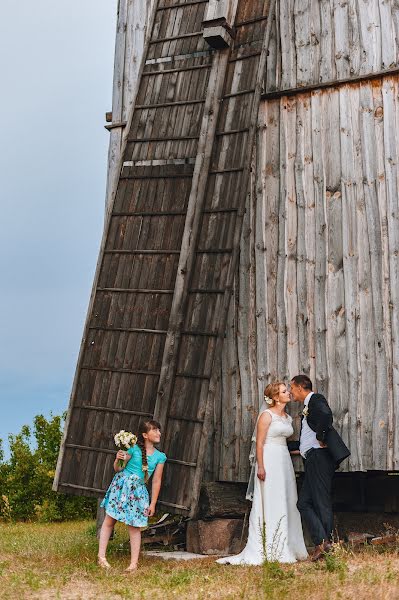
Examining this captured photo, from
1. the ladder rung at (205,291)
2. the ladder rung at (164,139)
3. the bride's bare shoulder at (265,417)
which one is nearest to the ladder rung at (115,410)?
the bride's bare shoulder at (265,417)

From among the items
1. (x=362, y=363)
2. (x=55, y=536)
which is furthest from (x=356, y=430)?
(x=55, y=536)

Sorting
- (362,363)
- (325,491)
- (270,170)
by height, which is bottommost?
(325,491)

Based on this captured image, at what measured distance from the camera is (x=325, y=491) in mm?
9359

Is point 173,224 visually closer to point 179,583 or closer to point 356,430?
point 356,430

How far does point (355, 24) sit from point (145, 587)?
7.04 m

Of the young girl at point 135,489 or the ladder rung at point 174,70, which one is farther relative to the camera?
the ladder rung at point 174,70

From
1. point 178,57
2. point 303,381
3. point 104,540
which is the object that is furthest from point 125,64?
point 104,540

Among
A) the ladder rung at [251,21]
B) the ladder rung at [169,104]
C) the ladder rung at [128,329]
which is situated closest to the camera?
the ladder rung at [128,329]

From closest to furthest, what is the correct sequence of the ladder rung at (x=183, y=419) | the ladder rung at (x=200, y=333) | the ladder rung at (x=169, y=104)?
the ladder rung at (x=183, y=419) → the ladder rung at (x=200, y=333) → the ladder rung at (x=169, y=104)

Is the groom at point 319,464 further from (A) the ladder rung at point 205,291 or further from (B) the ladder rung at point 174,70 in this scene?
(B) the ladder rung at point 174,70

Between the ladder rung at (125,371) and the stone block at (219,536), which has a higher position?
the ladder rung at (125,371)

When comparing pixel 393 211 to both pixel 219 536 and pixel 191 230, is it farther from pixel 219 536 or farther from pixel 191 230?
pixel 219 536

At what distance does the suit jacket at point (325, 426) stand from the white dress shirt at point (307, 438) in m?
0.09

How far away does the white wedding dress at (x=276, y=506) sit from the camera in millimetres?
9375
